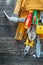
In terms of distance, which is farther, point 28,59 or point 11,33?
point 11,33

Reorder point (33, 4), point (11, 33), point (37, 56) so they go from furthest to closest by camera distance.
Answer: point (11, 33) < point (37, 56) < point (33, 4)

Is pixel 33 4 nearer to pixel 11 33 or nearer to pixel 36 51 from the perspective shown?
pixel 36 51

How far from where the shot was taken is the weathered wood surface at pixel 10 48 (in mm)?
1865

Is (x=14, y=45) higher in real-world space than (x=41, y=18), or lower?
lower

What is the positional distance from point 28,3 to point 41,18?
0.48ft

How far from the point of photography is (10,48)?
6.77ft

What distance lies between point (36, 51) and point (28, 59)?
0.10 metres

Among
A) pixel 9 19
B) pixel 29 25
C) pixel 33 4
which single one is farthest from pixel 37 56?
pixel 9 19

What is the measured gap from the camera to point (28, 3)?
5.98 feet

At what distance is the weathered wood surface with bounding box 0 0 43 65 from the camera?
6.12 ft

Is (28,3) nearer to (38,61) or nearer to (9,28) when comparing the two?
(38,61)

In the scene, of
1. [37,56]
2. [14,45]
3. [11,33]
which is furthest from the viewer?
[11,33]

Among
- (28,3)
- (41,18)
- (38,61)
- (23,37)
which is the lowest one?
(38,61)

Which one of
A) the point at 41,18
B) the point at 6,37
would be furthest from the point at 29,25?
the point at 6,37
